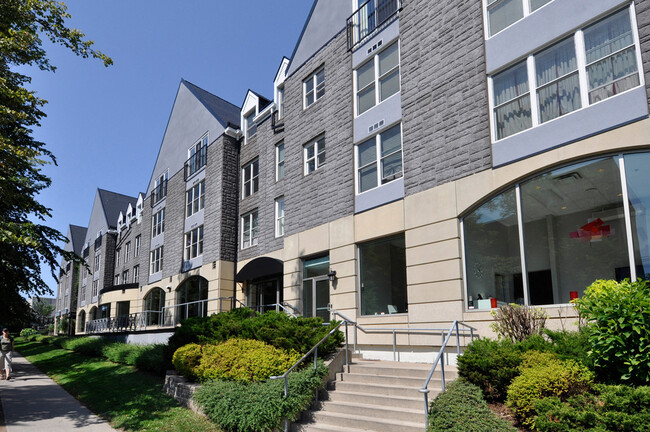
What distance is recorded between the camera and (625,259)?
924cm

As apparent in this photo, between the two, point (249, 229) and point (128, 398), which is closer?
point (128, 398)

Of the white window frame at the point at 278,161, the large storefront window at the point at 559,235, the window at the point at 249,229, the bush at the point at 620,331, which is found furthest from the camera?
the window at the point at 249,229

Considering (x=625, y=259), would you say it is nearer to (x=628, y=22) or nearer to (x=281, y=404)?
(x=628, y=22)

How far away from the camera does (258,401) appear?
9.19m

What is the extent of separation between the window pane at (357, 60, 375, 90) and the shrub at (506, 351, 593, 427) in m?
11.3

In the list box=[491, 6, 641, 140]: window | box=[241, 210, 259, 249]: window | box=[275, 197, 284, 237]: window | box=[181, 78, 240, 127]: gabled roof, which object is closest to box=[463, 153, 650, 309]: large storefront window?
box=[491, 6, 641, 140]: window

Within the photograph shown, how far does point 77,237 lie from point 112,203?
18.6 meters

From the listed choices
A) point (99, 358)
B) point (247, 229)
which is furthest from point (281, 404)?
point (99, 358)

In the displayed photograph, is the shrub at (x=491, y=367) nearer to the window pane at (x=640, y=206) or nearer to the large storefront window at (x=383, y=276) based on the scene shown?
the window pane at (x=640, y=206)

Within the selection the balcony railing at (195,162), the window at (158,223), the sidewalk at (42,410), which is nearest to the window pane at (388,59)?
the sidewalk at (42,410)

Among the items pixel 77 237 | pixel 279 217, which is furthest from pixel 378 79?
pixel 77 237

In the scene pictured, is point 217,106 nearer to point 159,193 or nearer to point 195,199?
point 195,199

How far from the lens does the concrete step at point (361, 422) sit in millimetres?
8102

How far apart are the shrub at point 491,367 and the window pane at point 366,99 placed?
965 cm
